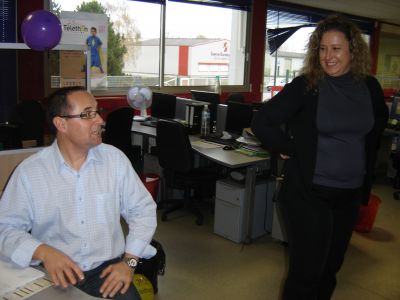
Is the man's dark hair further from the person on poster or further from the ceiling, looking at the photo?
the ceiling

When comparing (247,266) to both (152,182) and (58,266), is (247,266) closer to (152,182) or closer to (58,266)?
(152,182)

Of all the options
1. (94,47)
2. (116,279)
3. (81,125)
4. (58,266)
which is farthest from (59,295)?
(94,47)

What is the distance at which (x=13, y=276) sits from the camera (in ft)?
4.01

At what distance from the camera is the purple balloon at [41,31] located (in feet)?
10.4

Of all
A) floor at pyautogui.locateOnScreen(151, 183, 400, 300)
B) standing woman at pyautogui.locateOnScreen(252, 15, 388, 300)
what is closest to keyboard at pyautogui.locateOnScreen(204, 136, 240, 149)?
floor at pyautogui.locateOnScreen(151, 183, 400, 300)

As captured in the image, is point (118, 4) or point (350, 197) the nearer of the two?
point (350, 197)

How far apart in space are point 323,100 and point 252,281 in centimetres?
164

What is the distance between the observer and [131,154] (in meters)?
4.70

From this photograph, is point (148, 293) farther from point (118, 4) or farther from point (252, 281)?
point (118, 4)

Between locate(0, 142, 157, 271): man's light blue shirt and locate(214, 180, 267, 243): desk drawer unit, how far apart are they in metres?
1.95

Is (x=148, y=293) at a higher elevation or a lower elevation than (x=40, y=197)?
lower

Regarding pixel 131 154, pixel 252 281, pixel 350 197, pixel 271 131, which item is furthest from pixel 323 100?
pixel 131 154

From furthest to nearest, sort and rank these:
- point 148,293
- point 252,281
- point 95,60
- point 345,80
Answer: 1. point 95,60
2. point 252,281
3. point 148,293
4. point 345,80

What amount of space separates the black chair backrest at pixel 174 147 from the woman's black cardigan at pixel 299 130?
186 cm
